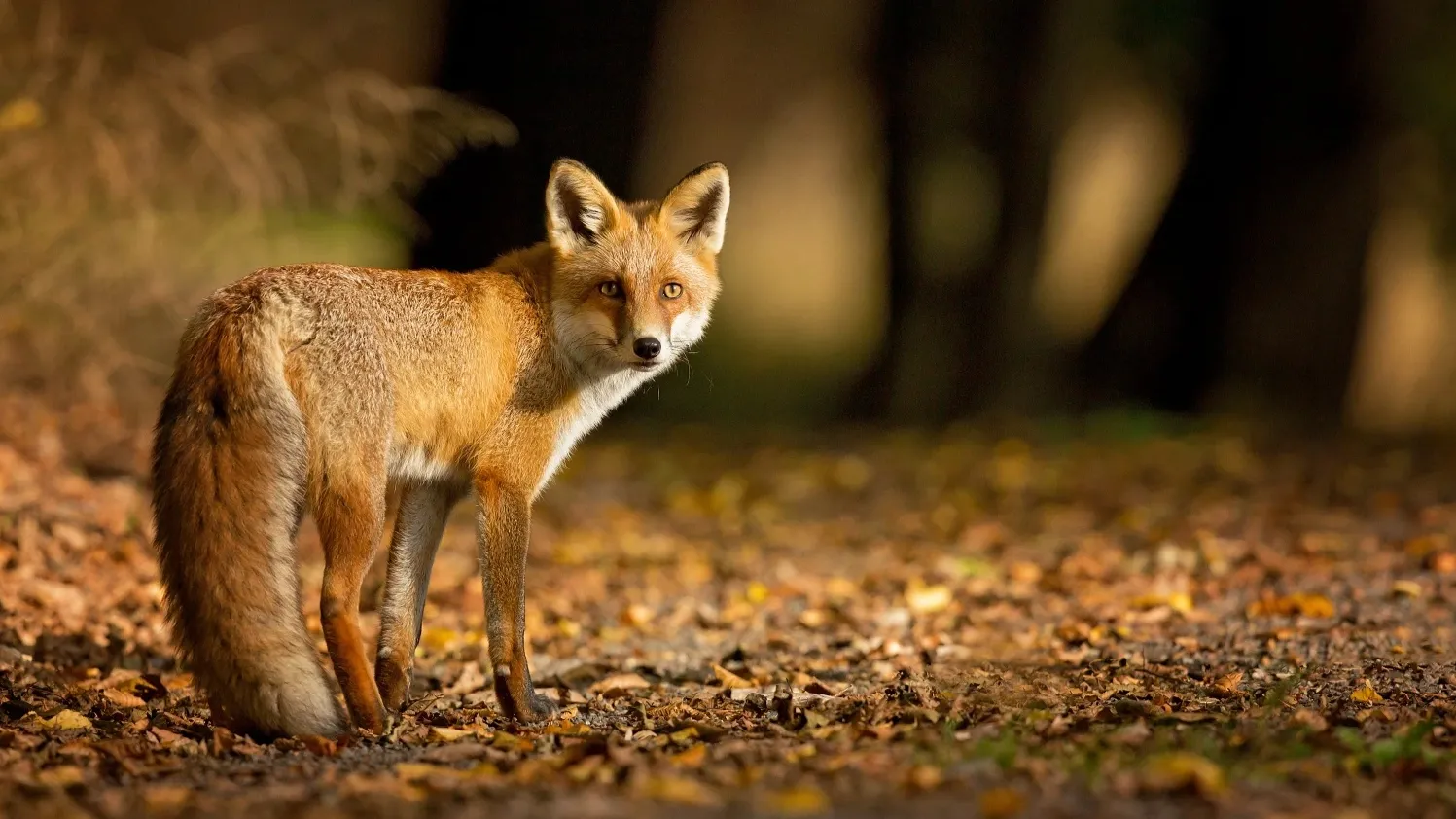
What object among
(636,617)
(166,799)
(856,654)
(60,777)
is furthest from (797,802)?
(636,617)

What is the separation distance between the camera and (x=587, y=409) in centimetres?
607

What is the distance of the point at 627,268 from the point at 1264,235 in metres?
11.9

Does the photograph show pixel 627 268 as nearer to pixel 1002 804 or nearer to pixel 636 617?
pixel 636 617

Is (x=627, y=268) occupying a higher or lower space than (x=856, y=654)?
higher

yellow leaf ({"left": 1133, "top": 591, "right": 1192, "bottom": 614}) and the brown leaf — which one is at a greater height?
yellow leaf ({"left": 1133, "top": 591, "right": 1192, "bottom": 614})

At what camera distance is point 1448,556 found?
26.8 feet

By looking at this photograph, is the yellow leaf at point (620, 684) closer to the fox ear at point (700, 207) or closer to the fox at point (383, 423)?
the fox at point (383, 423)

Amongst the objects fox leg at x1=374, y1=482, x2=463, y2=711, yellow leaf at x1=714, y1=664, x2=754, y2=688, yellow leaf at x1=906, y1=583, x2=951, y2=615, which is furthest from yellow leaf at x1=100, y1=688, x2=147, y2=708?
yellow leaf at x1=906, y1=583, x2=951, y2=615

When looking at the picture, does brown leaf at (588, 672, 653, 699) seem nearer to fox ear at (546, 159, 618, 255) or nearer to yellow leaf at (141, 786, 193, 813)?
fox ear at (546, 159, 618, 255)

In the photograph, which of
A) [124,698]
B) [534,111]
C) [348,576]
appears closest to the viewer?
[348,576]

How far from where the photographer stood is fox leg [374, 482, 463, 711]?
580cm

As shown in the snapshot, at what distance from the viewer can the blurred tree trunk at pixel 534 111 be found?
47.5ft

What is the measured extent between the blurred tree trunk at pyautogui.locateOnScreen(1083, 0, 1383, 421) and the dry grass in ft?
33.1

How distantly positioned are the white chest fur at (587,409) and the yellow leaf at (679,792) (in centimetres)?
204
